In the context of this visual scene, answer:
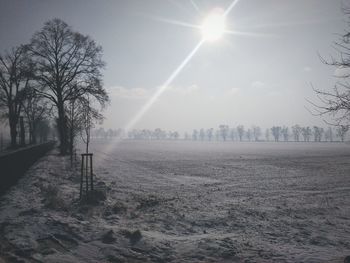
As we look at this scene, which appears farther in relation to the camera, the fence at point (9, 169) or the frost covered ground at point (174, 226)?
the fence at point (9, 169)

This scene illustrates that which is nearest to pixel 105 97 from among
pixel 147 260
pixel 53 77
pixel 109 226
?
pixel 53 77

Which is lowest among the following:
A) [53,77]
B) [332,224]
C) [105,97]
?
[332,224]

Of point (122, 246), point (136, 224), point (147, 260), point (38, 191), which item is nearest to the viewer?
point (147, 260)

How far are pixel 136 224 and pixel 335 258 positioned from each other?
15.3 feet

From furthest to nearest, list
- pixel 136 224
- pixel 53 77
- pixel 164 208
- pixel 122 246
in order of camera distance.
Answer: pixel 53 77 < pixel 164 208 < pixel 136 224 < pixel 122 246

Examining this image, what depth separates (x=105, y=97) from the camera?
1038 inches

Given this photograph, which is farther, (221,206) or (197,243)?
(221,206)

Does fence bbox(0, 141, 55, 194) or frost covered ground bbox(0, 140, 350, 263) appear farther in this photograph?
fence bbox(0, 141, 55, 194)

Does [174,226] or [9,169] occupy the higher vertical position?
[9,169]

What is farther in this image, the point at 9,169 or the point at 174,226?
the point at 9,169

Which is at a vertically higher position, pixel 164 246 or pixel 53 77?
pixel 53 77

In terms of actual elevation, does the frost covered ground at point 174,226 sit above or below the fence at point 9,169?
below

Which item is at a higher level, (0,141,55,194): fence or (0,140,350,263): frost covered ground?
(0,141,55,194): fence

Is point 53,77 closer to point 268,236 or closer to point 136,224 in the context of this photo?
point 136,224
